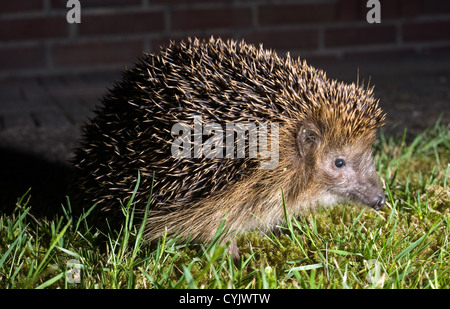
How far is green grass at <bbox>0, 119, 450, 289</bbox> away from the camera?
7.47ft

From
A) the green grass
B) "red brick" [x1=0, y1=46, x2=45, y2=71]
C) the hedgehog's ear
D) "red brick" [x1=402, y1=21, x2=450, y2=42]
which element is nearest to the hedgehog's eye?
the hedgehog's ear

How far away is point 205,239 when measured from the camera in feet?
9.21

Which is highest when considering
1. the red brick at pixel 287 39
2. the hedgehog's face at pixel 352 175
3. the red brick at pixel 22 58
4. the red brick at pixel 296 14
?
the red brick at pixel 296 14

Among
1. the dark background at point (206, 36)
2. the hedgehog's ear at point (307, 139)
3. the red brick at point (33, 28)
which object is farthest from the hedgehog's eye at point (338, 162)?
the red brick at point (33, 28)

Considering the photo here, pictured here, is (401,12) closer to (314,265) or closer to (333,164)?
(333,164)

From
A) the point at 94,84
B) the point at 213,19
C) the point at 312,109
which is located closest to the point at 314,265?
the point at 312,109

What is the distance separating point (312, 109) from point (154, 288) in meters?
1.16

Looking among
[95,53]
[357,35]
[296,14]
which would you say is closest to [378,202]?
[296,14]

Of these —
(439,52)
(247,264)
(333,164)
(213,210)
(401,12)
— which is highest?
(401,12)

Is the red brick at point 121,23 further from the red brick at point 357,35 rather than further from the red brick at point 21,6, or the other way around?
the red brick at point 357,35

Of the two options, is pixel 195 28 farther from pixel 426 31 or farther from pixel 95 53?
pixel 426 31

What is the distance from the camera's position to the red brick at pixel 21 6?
23.1 feet

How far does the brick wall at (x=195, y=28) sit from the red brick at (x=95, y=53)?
0.01 metres

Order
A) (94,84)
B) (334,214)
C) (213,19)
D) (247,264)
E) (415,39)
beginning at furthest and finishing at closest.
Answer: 1. (415,39)
2. (213,19)
3. (94,84)
4. (334,214)
5. (247,264)
